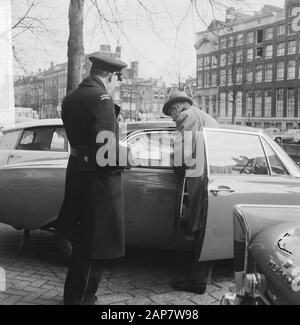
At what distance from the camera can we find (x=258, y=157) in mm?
4145

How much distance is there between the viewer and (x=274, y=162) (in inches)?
163

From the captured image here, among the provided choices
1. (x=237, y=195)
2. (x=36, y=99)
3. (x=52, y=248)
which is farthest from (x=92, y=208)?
(x=36, y=99)

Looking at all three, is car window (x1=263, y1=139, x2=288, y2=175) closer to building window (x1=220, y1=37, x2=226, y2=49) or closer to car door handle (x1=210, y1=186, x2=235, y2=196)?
car door handle (x1=210, y1=186, x2=235, y2=196)

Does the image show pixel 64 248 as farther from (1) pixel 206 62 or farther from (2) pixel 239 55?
(2) pixel 239 55

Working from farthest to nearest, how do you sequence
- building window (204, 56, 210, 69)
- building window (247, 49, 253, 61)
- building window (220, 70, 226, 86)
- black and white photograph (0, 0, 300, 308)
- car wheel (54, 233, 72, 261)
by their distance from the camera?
building window (220, 70, 226, 86), building window (247, 49, 253, 61), building window (204, 56, 210, 69), car wheel (54, 233, 72, 261), black and white photograph (0, 0, 300, 308)

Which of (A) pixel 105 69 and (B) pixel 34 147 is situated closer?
(A) pixel 105 69

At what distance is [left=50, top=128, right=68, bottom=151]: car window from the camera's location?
670 centimetres

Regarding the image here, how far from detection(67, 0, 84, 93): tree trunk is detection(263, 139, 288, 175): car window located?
137 inches

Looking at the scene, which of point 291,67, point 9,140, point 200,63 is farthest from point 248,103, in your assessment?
point 9,140

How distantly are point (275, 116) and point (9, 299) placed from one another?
2717cm

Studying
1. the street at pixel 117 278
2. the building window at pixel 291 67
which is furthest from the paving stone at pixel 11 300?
the building window at pixel 291 67

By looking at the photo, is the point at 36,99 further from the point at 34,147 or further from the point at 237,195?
the point at 237,195

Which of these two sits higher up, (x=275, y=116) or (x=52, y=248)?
(x=275, y=116)

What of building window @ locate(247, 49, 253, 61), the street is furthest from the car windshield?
building window @ locate(247, 49, 253, 61)
